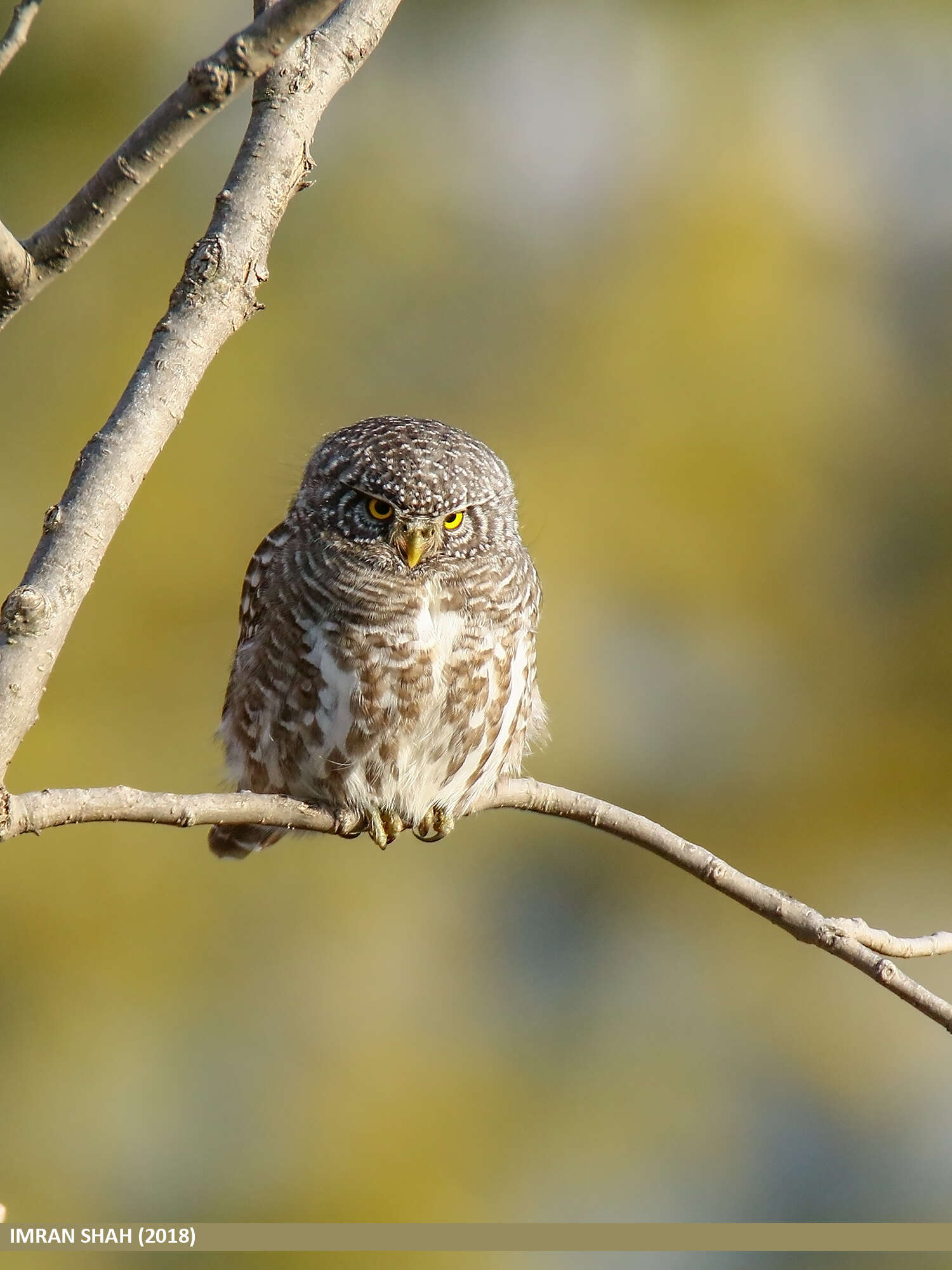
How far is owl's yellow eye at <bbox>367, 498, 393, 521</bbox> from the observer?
3668mm

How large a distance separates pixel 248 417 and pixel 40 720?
296cm

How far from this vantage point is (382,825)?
12.3 feet

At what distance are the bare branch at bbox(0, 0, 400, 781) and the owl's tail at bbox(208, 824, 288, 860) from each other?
7.84 feet

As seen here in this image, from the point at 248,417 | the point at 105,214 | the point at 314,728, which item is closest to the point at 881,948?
the point at 314,728

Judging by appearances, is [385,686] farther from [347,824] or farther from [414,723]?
[347,824]

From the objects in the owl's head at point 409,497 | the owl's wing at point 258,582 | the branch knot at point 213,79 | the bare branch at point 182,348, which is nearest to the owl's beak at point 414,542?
the owl's head at point 409,497

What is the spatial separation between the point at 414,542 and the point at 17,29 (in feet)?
6.59

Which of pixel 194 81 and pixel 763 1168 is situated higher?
pixel 763 1168

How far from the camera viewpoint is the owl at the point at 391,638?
142 inches

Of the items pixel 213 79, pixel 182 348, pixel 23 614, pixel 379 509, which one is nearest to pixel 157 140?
pixel 213 79

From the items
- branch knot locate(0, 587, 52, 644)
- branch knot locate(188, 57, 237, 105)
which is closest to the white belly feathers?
branch knot locate(0, 587, 52, 644)

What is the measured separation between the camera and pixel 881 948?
2.77 meters

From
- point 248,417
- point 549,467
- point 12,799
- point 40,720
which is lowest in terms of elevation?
point 12,799

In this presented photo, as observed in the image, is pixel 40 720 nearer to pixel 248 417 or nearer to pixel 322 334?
pixel 248 417
